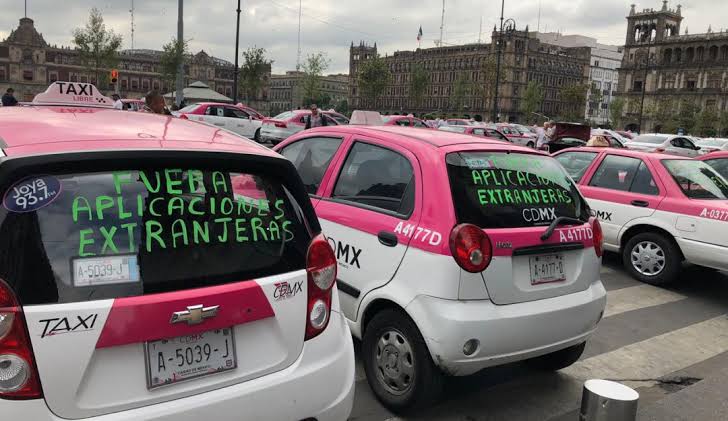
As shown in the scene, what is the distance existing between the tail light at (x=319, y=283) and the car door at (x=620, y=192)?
19.1 feet

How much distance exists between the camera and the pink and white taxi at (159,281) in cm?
194

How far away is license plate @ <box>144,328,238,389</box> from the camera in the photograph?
2135 millimetres

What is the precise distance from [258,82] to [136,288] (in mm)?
57143

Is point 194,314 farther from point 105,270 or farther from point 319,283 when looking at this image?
point 319,283

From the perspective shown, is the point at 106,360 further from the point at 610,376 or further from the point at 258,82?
the point at 258,82

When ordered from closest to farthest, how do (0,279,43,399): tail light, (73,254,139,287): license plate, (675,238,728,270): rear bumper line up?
1. (0,279,43,399): tail light
2. (73,254,139,287): license plate
3. (675,238,728,270): rear bumper

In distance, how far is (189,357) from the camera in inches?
87.4

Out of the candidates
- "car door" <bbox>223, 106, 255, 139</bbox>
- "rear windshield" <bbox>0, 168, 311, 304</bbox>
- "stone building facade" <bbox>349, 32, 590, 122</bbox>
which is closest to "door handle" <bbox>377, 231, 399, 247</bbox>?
"rear windshield" <bbox>0, 168, 311, 304</bbox>

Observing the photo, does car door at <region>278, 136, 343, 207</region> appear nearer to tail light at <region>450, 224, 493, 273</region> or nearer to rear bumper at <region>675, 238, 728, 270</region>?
tail light at <region>450, 224, 493, 273</region>

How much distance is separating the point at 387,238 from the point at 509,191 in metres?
0.84

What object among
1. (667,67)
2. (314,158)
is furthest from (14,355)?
(667,67)

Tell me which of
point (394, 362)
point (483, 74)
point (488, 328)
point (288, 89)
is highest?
point (483, 74)

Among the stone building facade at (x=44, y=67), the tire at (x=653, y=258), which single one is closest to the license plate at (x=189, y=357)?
the tire at (x=653, y=258)

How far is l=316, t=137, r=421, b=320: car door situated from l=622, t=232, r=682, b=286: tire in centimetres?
459
